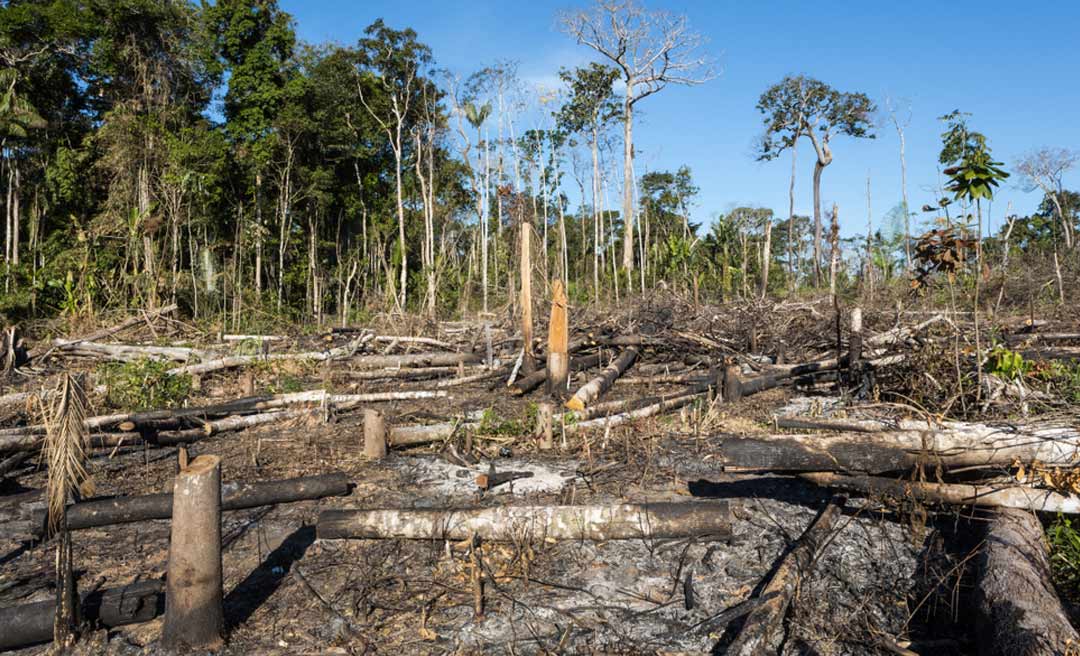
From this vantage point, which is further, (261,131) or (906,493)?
(261,131)

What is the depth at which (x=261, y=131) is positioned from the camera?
24125mm

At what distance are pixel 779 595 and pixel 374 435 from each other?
409 cm

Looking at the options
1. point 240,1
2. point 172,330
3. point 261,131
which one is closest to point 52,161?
point 261,131

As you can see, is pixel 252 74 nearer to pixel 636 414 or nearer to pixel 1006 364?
pixel 636 414

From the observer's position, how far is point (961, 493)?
13.8ft

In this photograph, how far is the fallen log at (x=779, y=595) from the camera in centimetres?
309

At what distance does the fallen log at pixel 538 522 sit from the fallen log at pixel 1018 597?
137cm

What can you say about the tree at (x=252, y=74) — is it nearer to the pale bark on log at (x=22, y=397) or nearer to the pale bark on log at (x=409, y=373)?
the pale bark on log at (x=409, y=373)

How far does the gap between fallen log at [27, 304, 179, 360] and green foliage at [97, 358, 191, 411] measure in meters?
3.51

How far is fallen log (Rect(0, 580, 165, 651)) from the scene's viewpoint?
10.8 ft

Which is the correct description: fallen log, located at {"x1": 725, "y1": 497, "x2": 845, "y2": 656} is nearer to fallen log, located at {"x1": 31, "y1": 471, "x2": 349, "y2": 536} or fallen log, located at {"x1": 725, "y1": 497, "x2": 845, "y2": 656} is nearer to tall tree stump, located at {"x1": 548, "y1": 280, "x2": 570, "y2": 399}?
fallen log, located at {"x1": 31, "y1": 471, "x2": 349, "y2": 536}

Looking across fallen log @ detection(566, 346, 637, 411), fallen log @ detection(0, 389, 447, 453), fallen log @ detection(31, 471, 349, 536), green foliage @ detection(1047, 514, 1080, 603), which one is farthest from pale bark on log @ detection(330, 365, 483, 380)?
green foliage @ detection(1047, 514, 1080, 603)

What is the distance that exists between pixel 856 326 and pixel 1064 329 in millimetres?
5344

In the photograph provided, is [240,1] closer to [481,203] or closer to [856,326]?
[481,203]
